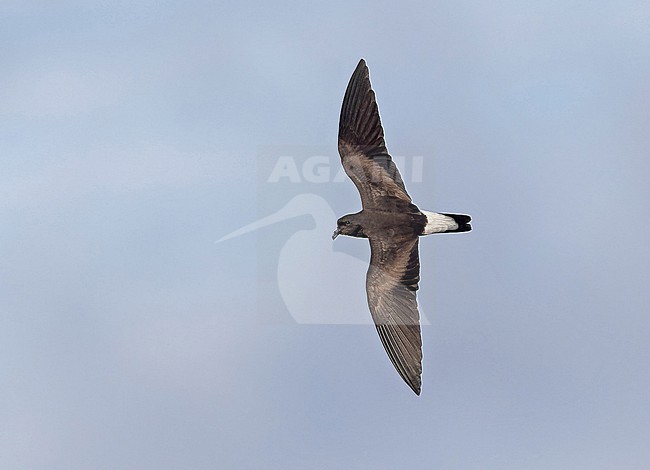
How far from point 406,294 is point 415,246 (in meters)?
1.10

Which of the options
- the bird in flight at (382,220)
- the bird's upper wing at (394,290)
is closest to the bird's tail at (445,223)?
the bird in flight at (382,220)

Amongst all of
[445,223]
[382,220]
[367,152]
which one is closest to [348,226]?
[382,220]

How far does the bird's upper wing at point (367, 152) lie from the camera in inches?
778

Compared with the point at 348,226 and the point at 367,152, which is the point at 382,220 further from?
the point at 367,152

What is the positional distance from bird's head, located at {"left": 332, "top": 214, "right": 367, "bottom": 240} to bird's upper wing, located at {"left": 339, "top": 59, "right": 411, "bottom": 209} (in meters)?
0.53

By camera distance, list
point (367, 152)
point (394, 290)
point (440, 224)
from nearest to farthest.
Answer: point (440, 224), point (367, 152), point (394, 290)

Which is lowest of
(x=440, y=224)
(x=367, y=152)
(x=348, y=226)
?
(x=348, y=226)

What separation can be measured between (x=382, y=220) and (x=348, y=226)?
759mm

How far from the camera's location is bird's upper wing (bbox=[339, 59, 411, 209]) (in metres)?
19.8

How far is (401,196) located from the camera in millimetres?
19828

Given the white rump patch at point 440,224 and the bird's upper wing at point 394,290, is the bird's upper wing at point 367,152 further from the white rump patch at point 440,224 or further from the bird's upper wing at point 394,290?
the bird's upper wing at point 394,290

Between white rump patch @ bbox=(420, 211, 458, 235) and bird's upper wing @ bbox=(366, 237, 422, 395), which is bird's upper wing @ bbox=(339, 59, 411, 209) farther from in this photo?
bird's upper wing @ bbox=(366, 237, 422, 395)

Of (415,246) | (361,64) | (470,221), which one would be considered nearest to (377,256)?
(415,246)

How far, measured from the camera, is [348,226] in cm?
1972
